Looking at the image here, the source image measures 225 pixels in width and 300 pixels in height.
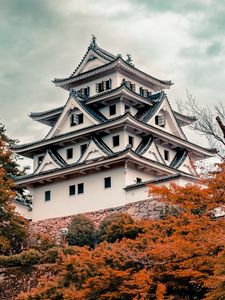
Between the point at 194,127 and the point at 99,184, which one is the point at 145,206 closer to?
the point at 99,184

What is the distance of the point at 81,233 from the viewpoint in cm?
2991

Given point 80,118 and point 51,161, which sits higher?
point 80,118

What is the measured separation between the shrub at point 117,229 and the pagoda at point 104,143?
349cm

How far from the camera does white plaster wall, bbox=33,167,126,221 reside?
110 ft

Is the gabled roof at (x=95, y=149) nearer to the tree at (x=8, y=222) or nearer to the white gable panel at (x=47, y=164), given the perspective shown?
the white gable panel at (x=47, y=164)

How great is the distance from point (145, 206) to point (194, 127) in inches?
655

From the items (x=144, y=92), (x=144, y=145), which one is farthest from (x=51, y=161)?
(x=144, y=92)

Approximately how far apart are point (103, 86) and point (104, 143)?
5.34 m

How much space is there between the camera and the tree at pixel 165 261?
15.3m

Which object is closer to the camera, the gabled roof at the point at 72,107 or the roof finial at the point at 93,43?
the gabled roof at the point at 72,107

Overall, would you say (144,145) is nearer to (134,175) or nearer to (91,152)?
(134,175)

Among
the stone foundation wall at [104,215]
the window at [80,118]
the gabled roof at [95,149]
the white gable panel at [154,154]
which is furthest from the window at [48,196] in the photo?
the white gable panel at [154,154]

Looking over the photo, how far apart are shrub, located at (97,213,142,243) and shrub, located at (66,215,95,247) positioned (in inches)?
22.7

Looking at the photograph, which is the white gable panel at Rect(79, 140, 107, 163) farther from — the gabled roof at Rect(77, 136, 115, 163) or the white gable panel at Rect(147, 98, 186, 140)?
the white gable panel at Rect(147, 98, 186, 140)
